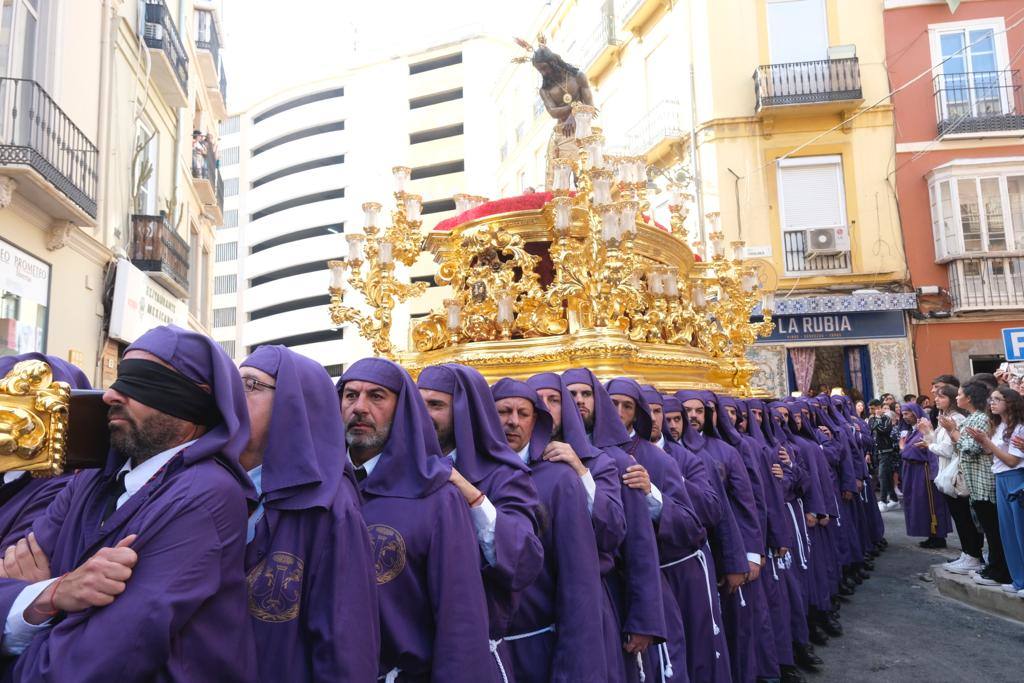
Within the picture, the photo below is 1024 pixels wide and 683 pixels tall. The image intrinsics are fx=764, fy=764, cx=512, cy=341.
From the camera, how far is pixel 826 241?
15.8 m

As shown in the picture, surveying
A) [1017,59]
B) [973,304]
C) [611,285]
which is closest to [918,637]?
[611,285]

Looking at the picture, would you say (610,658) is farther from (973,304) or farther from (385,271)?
(973,304)

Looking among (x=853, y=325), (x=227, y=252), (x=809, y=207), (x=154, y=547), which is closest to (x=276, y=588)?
(x=154, y=547)

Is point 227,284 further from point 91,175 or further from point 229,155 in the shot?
point 91,175

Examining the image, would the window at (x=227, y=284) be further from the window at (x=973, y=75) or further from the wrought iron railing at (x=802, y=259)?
the window at (x=973, y=75)

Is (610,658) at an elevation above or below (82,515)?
below

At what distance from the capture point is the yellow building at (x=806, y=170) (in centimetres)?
1573

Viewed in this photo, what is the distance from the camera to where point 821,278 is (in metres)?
15.9

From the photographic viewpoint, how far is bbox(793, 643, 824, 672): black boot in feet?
18.6

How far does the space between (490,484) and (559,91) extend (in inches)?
264

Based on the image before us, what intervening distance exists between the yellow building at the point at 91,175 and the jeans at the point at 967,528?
10360 mm

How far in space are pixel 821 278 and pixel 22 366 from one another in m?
16.1

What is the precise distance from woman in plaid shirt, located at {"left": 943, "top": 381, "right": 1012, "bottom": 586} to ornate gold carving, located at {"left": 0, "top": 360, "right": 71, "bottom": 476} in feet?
23.0

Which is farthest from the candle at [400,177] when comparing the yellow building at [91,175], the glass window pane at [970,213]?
the glass window pane at [970,213]
